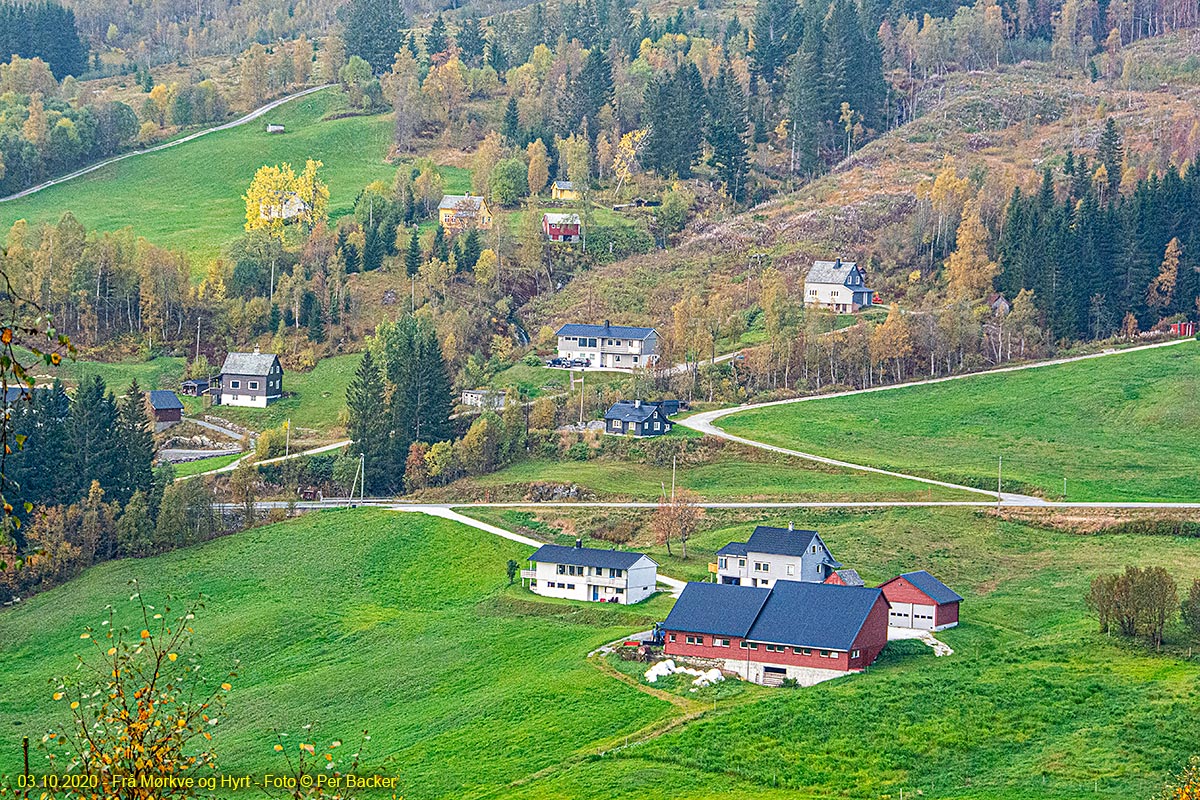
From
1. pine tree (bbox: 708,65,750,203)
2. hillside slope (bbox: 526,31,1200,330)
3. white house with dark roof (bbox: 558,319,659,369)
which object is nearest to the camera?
white house with dark roof (bbox: 558,319,659,369)

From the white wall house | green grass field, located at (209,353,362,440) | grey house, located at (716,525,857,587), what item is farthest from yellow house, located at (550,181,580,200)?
grey house, located at (716,525,857,587)

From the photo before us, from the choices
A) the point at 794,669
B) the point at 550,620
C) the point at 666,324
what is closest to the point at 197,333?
the point at 666,324

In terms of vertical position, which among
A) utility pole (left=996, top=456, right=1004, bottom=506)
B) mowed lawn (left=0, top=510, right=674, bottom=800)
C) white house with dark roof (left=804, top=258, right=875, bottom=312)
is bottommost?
mowed lawn (left=0, top=510, right=674, bottom=800)

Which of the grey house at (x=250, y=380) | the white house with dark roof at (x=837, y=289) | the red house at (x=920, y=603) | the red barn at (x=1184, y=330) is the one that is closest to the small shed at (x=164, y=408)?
the grey house at (x=250, y=380)

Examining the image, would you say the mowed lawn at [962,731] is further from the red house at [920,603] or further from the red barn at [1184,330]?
the red barn at [1184,330]

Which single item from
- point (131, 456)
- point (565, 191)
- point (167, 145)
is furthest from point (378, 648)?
point (167, 145)

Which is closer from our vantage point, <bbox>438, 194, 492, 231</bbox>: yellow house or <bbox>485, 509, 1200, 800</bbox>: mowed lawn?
<bbox>485, 509, 1200, 800</bbox>: mowed lawn

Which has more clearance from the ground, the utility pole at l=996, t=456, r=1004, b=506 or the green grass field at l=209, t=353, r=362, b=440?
the green grass field at l=209, t=353, r=362, b=440

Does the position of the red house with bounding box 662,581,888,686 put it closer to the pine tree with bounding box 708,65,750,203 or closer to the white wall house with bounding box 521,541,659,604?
the white wall house with bounding box 521,541,659,604
